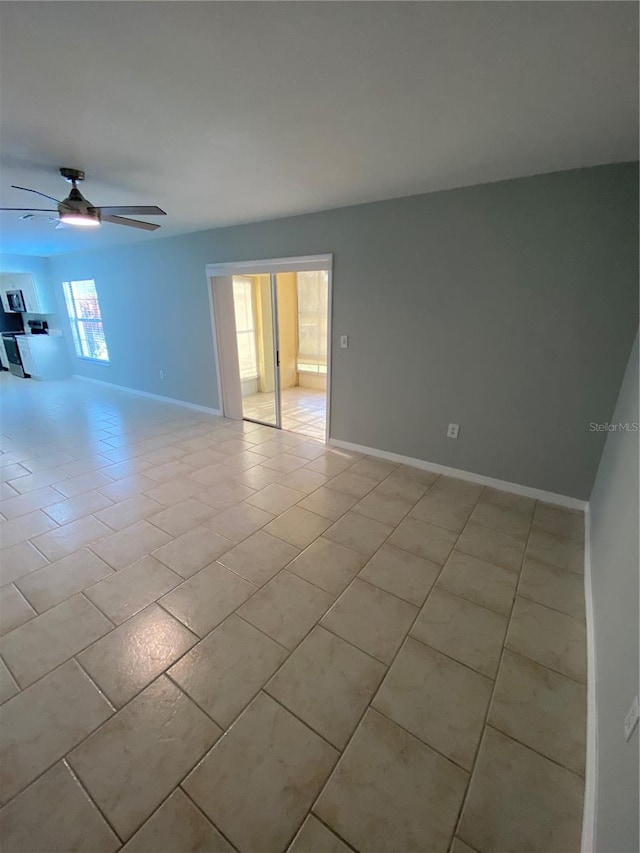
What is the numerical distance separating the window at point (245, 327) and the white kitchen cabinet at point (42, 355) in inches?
174

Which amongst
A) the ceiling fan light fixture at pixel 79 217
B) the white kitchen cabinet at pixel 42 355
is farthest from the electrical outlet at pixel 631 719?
the white kitchen cabinet at pixel 42 355

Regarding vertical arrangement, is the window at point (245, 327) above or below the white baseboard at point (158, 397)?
above

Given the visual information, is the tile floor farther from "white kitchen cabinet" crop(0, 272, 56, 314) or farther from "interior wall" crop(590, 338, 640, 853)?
"white kitchen cabinet" crop(0, 272, 56, 314)

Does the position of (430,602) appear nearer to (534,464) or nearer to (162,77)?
(534,464)

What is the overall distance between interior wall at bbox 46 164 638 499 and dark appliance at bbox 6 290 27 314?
595 centimetres

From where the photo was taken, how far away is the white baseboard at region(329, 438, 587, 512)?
107 inches

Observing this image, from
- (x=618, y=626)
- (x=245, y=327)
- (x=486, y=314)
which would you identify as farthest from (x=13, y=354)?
(x=618, y=626)

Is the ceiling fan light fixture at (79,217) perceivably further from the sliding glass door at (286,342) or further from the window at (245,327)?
the window at (245,327)

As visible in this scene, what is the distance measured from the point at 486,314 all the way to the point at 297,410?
10.5ft

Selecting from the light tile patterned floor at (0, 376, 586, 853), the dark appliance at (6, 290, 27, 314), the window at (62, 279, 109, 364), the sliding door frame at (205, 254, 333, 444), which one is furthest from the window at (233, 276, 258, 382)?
the dark appliance at (6, 290, 27, 314)

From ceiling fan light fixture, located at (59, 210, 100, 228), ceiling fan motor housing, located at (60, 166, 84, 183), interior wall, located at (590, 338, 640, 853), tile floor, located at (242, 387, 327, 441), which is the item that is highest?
ceiling fan motor housing, located at (60, 166, 84, 183)

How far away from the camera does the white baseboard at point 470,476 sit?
2.73m

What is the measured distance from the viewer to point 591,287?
7.49ft

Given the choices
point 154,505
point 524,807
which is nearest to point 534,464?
point 524,807
